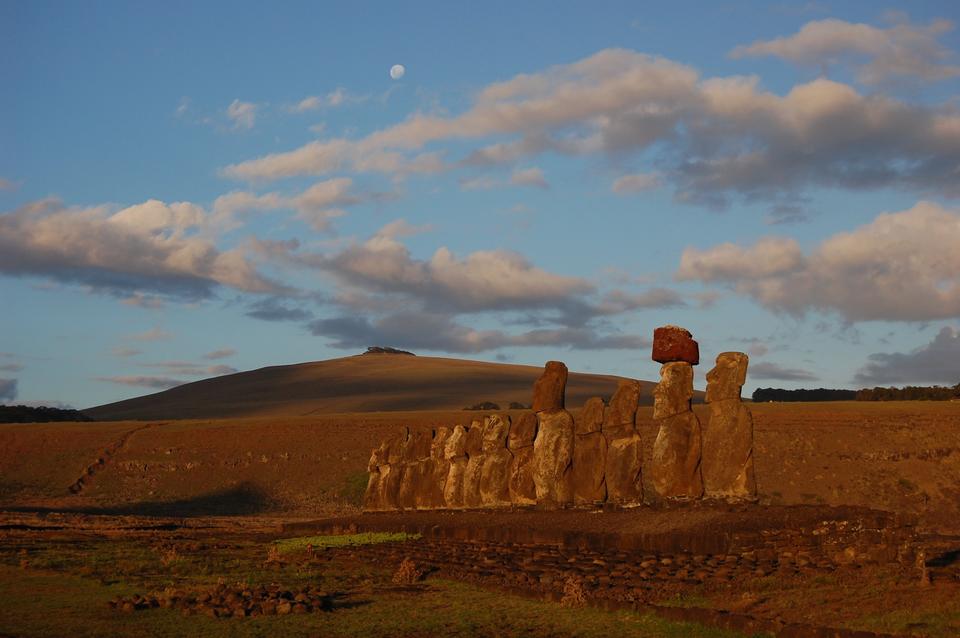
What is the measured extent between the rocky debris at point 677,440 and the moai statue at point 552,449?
2.47 m

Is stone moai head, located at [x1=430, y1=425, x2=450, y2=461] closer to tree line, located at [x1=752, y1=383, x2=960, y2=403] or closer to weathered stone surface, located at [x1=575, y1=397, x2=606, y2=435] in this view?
weathered stone surface, located at [x1=575, y1=397, x2=606, y2=435]

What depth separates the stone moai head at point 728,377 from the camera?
2108 cm

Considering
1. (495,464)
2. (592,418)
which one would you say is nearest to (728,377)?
(592,418)

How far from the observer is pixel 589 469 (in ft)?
76.4

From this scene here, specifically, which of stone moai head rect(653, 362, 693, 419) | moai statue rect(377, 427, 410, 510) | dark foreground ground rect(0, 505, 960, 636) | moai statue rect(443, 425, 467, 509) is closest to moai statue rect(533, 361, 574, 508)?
dark foreground ground rect(0, 505, 960, 636)

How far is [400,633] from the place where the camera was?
11.3m

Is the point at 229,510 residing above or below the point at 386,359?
below

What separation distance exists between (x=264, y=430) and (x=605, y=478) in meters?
31.9

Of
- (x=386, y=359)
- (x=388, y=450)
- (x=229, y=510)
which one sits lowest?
(x=229, y=510)

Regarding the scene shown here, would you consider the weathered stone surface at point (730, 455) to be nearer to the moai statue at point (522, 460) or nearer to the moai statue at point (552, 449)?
the moai statue at point (552, 449)

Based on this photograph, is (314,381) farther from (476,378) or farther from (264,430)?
(264,430)

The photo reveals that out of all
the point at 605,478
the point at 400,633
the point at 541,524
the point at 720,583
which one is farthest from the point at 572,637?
the point at 605,478

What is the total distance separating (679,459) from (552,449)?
344cm

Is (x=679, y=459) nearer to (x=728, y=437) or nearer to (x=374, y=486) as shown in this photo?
(x=728, y=437)
